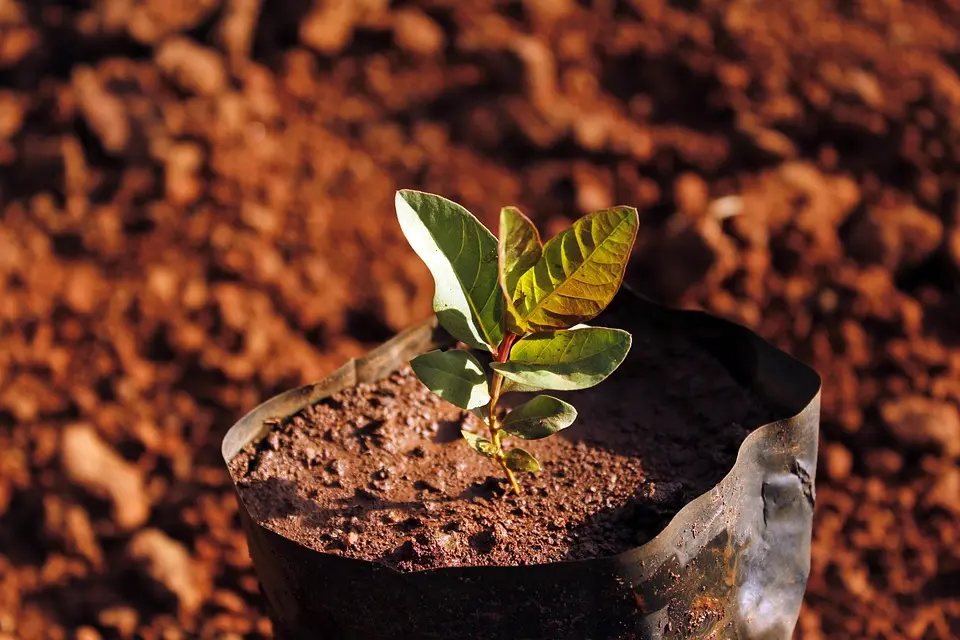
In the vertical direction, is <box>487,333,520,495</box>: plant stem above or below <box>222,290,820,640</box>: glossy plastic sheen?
above

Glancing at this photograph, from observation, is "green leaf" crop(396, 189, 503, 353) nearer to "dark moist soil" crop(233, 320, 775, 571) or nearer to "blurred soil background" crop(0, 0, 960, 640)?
"dark moist soil" crop(233, 320, 775, 571)

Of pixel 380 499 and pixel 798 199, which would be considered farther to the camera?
pixel 798 199

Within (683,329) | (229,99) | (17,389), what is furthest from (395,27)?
(683,329)

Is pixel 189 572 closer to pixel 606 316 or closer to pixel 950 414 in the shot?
pixel 606 316

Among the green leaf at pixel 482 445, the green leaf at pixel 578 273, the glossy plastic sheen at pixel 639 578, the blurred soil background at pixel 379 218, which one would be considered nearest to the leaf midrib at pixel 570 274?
the green leaf at pixel 578 273

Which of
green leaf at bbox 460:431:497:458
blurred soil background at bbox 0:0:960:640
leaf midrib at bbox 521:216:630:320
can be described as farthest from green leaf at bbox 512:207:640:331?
blurred soil background at bbox 0:0:960:640

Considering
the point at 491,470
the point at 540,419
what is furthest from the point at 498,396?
the point at 491,470

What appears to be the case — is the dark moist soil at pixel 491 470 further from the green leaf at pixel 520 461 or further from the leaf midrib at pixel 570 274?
the leaf midrib at pixel 570 274
